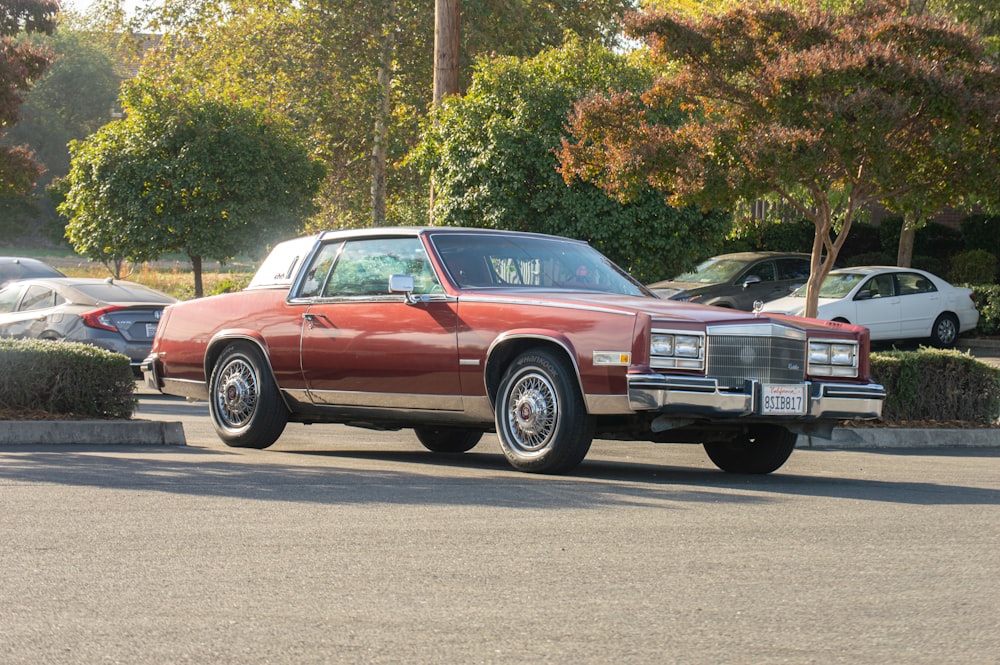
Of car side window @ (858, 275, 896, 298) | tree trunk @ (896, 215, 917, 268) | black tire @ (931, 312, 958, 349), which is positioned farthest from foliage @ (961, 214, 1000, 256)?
car side window @ (858, 275, 896, 298)

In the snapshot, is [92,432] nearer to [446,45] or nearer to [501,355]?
[501,355]

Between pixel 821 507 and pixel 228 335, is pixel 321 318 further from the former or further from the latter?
pixel 821 507

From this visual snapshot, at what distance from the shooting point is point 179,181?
2752cm

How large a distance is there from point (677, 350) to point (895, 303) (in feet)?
56.8

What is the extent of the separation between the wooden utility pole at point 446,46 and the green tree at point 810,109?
7.37 metres

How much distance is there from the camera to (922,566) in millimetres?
6414

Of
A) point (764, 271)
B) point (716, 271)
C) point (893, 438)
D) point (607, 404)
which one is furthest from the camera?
point (716, 271)

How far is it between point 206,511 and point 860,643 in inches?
153

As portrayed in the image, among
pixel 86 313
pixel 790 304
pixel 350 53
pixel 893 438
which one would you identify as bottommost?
pixel 893 438

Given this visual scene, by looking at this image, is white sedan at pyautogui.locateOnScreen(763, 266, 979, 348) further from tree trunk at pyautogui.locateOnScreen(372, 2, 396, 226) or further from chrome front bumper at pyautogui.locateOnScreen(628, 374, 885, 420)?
chrome front bumper at pyautogui.locateOnScreen(628, 374, 885, 420)

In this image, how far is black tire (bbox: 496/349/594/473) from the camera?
9.38 metres

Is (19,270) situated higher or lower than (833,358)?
higher

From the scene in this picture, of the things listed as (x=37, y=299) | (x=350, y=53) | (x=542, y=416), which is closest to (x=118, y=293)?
(x=37, y=299)

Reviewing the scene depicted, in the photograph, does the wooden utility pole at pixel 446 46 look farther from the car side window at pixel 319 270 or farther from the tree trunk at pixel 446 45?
the car side window at pixel 319 270
